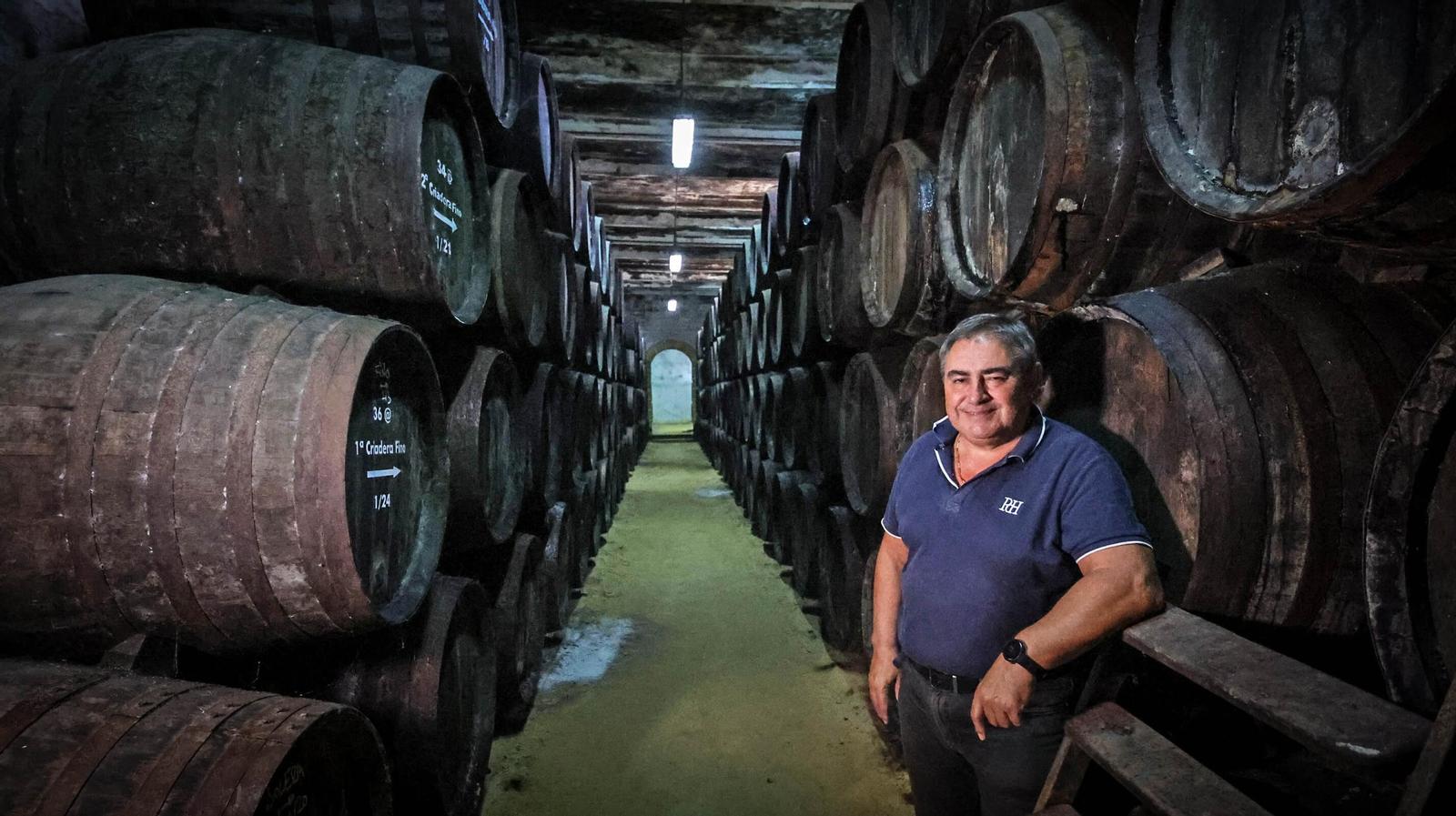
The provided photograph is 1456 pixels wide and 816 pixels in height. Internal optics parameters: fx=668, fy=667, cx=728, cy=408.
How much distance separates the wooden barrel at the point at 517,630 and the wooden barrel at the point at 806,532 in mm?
1801

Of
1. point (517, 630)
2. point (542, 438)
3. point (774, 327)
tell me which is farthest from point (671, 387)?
point (517, 630)

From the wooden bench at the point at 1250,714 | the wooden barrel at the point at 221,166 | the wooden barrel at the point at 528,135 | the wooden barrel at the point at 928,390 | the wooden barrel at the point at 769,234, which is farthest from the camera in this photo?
the wooden barrel at the point at 769,234

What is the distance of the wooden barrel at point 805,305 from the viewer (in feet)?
15.1

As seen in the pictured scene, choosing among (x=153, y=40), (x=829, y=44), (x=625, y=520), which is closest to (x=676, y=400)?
(x=625, y=520)

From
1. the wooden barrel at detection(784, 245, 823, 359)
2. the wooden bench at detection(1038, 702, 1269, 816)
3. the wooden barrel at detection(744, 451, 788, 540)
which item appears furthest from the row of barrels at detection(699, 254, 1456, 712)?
the wooden barrel at detection(744, 451, 788, 540)

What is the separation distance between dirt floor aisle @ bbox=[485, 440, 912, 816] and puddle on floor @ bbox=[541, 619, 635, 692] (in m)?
0.01

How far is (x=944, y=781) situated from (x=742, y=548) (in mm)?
4711

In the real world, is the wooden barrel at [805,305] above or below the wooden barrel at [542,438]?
above

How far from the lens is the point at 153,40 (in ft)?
6.50

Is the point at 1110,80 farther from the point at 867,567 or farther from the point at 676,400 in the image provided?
the point at 676,400

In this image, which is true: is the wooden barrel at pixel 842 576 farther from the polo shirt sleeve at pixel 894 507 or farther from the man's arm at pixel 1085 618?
the man's arm at pixel 1085 618

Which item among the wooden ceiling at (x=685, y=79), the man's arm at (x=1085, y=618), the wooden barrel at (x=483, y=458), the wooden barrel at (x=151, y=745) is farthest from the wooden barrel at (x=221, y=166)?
the wooden ceiling at (x=685, y=79)

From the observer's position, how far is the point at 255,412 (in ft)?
4.64

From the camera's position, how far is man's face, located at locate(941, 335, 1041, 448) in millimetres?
1523
